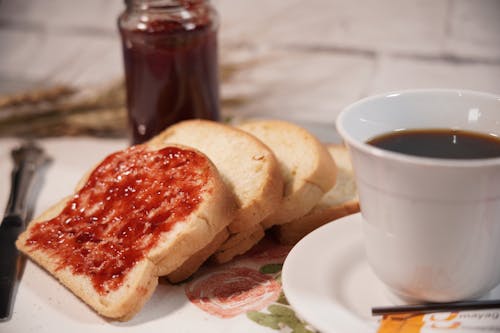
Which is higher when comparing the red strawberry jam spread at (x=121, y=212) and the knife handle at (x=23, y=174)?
the red strawberry jam spread at (x=121, y=212)

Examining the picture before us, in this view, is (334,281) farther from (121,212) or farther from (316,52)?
(316,52)

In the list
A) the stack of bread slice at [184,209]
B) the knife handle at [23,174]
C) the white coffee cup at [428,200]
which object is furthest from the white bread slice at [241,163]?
the knife handle at [23,174]

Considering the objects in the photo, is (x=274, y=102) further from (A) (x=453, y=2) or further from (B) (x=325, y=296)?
(B) (x=325, y=296)

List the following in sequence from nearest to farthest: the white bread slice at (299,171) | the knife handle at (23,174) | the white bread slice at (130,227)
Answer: the white bread slice at (130,227)
the white bread slice at (299,171)
the knife handle at (23,174)

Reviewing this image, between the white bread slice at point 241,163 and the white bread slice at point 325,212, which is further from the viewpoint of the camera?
the white bread slice at point 325,212

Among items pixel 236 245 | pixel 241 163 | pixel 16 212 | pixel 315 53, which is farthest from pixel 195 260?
pixel 315 53

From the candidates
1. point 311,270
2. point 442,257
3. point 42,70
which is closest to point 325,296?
point 311,270

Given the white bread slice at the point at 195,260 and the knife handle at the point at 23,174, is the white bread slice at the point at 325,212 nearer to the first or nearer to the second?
the white bread slice at the point at 195,260
